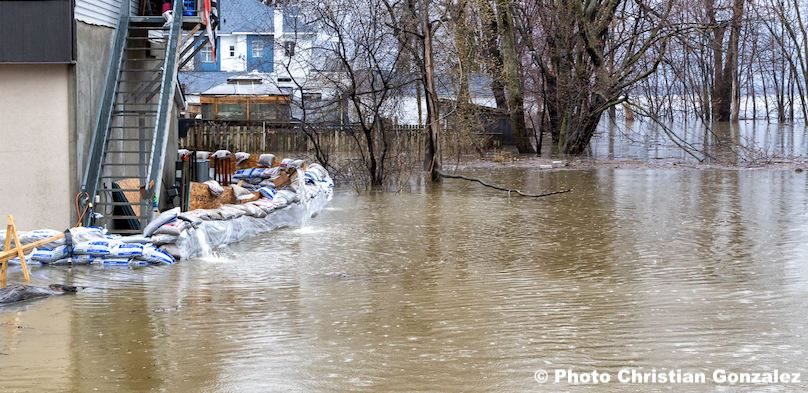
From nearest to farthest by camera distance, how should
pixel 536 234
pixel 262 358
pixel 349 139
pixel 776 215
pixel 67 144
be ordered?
pixel 262 358 < pixel 67 144 < pixel 536 234 < pixel 776 215 < pixel 349 139

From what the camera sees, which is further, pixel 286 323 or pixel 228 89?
pixel 228 89

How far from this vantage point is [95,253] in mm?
13422

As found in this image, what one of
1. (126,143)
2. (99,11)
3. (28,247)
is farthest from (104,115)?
(28,247)

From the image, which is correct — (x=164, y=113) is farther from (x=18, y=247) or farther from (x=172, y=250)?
(x=18, y=247)

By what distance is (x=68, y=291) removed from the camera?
1154 cm

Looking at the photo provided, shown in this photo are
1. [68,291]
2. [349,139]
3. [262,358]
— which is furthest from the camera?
[349,139]

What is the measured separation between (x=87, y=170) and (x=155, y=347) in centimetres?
723

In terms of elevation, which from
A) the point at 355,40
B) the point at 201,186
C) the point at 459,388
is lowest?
the point at 459,388

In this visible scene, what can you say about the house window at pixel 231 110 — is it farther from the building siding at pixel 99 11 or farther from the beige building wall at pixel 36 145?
the beige building wall at pixel 36 145

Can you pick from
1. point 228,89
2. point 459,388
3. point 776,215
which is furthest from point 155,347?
point 228,89

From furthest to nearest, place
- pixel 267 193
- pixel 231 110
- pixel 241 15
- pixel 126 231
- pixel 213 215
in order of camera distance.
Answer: pixel 241 15
pixel 231 110
pixel 267 193
pixel 126 231
pixel 213 215

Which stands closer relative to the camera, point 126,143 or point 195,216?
point 195,216

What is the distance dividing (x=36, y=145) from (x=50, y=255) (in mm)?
2354

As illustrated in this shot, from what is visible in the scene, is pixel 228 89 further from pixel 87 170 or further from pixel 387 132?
pixel 87 170
